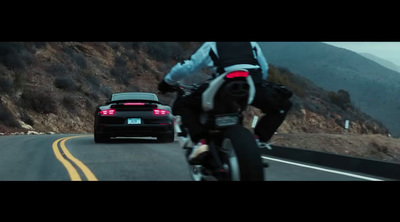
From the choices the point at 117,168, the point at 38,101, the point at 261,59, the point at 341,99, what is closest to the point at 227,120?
the point at 261,59

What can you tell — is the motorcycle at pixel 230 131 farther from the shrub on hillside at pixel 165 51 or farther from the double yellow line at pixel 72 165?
the shrub on hillside at pixel 165 51

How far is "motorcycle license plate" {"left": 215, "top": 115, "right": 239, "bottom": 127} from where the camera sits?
602cm

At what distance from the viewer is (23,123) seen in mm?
31906

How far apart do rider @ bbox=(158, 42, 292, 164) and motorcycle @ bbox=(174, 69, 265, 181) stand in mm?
123

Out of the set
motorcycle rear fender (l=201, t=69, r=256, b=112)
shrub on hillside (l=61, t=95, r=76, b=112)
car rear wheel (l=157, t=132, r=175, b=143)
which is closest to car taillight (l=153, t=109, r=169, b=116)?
car rear wheel (l=157, t=132, r=175, b=143)

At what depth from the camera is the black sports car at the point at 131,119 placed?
582 inches

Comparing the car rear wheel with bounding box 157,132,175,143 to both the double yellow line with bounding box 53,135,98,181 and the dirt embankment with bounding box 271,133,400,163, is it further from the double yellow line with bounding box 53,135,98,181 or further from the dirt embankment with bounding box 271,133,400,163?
the double yellow line with bounding box 53,135,98,181

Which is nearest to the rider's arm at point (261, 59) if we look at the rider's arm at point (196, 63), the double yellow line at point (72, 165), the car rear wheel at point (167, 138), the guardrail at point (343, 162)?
the rider's arm at point (196, 63)

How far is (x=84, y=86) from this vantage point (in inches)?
1745

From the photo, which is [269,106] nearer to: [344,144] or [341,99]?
[344,144]

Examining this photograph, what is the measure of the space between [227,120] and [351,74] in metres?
96.2

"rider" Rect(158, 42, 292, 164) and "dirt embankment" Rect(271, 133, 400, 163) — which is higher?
"rider" Rect(158, 42, 292, 164)
